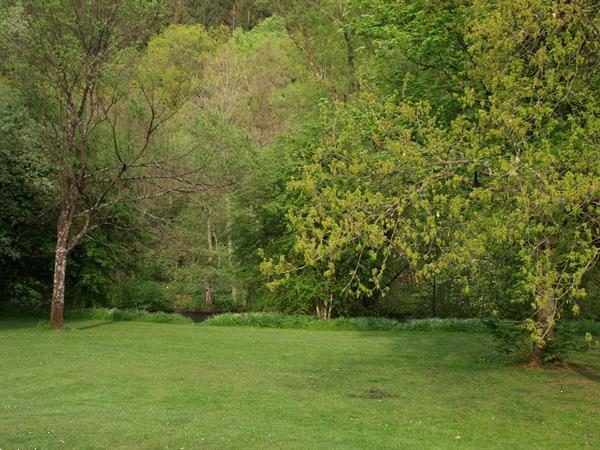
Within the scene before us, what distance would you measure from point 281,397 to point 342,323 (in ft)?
51.5

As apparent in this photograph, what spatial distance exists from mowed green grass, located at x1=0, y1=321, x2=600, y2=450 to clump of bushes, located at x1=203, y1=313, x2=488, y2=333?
5981mm

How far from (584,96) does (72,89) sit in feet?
55.6

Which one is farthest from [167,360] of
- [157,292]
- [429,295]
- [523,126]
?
[157,292]

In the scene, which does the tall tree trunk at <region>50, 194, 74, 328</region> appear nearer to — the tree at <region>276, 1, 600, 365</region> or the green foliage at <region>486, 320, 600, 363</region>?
the tree at <region>276, 1, 600, 365</region>

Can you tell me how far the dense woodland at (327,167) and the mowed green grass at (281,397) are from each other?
63.2 inches

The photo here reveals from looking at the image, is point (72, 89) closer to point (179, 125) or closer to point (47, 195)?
point (47, 195)

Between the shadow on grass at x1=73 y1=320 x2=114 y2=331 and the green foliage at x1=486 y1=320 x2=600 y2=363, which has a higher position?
the shadow on grass at x1=73 y1=320 x2=114 y2=331

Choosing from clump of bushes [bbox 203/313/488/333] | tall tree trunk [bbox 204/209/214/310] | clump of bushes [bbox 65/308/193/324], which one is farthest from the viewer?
tall tree trunk [bbox 204/209/214/310]

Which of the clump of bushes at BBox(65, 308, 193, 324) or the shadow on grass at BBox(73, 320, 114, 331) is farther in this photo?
the clump of bushes at BBox(65, 308, 193, 324)

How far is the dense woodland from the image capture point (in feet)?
37.6

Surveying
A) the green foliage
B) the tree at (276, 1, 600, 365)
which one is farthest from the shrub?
the tree at (276, 1, 600, 365)

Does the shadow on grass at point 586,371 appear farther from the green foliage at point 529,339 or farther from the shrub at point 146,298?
the shrub at point 146,298

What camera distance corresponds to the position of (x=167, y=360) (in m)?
17.5

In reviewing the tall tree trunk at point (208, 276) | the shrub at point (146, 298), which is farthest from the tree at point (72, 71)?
the shrub at point (146, 298)
